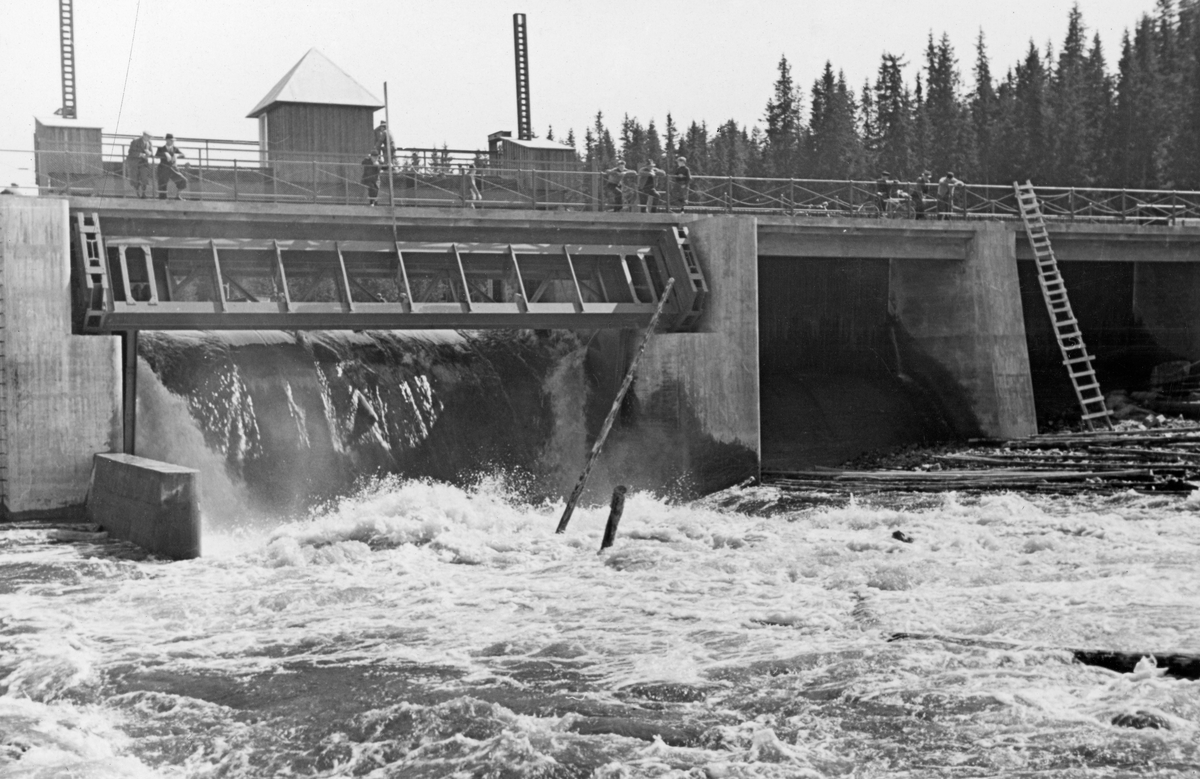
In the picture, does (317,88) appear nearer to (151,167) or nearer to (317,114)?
(317,114)

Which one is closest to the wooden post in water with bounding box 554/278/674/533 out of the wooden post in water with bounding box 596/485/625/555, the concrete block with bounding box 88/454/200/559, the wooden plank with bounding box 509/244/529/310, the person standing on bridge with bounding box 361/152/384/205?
the wooden post in water with bounding box 596/485/625/555

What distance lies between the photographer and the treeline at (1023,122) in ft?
245

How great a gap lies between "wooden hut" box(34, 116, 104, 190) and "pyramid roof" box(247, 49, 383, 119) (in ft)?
16.3

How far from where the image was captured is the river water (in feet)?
36.1

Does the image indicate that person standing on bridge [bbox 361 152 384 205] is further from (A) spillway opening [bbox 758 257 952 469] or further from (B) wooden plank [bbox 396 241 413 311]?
(A) spillway opening [bbox 758 257 952 469]

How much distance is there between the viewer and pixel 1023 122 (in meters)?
79.8

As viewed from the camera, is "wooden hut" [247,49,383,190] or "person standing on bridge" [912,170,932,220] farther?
"person standing on bridge" [912,170,932,220]

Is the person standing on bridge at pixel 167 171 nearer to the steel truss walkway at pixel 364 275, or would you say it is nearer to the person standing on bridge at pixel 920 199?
the steel truss walkway at pixel 364 275

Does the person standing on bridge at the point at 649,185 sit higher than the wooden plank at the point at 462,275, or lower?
higher

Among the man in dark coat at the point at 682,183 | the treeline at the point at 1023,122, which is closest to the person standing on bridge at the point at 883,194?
the man in dark coat at the point at 682,183

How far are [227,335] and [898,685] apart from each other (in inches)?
657

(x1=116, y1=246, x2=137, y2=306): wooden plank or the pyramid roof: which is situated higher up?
the pyramid roof

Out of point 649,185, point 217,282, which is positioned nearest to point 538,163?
point 649,185

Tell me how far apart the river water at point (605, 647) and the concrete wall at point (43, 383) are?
3.15 feet
